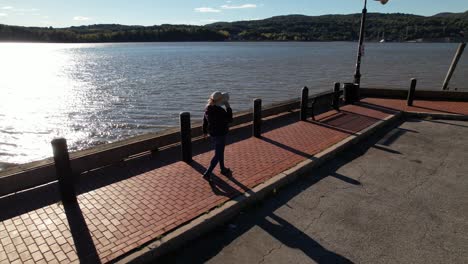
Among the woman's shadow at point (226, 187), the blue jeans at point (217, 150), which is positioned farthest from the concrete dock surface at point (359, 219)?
the blue jeans at point (217, 150)

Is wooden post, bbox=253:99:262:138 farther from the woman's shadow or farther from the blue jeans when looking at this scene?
the blue jeans

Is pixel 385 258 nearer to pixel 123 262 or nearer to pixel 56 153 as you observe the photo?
pixel 123 262

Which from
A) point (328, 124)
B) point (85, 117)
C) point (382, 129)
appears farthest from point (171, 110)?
point (382, 129)

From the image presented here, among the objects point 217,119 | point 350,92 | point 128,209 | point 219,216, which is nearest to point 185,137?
point 217,119

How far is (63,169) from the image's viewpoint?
17.8 feet

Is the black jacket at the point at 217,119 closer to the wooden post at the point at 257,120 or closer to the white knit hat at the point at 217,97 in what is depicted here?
the white knit hat at the point at 217,97

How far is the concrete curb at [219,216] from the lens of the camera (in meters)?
4.31

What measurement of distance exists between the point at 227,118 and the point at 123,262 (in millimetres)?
3025

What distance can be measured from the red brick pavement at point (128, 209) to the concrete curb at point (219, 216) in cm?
14

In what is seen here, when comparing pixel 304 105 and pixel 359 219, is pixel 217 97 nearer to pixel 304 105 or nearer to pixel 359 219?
Answer: pixel 359 219

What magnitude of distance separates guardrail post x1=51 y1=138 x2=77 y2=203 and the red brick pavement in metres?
0.21

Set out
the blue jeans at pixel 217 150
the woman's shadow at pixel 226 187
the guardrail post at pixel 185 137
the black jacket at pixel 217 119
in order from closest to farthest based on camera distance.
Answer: the woman's shadow at pixel 226 187 → the black jacket at pixel 217 119 → the blue jeans at pixel 217 150 → the guardrail post at pixel 185 137

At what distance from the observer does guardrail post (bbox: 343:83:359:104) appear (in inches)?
560

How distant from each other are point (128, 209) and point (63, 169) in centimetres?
127
